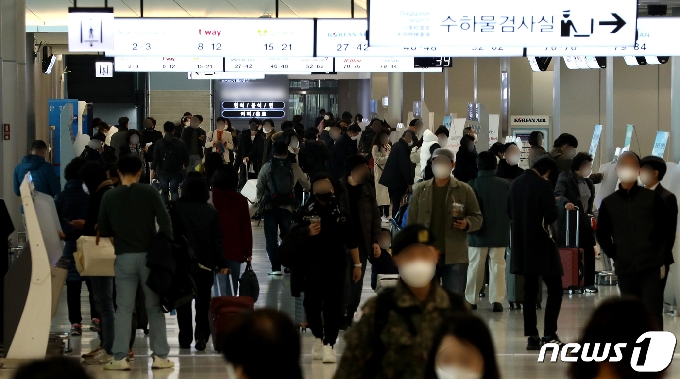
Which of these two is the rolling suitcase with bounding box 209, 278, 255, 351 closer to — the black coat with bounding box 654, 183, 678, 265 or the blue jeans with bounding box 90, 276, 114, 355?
the blue jeans with bounding box 90, 276, 114, 355

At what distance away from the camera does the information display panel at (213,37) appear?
1252cm

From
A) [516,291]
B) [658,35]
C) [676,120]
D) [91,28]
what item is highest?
[91,28]

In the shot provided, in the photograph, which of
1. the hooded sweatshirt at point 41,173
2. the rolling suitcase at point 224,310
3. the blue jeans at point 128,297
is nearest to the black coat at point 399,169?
the hooded sweatshirt at point 41,173

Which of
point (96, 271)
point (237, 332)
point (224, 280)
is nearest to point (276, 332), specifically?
point (237, 332)

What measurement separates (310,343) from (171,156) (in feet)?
29.4

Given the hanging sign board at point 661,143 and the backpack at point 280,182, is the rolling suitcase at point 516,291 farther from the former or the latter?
the backpack at point 280,182

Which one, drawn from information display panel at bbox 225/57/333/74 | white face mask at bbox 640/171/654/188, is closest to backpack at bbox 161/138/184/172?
information display panel at bbox 225/57/333/74

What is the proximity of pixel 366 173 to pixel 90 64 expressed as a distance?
96.1 feet

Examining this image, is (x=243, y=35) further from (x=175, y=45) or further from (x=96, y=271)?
(x=96, y=271)

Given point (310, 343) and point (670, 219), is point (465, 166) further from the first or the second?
Result: point (670, 219)

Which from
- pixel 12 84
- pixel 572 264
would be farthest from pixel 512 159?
pixel 12 84

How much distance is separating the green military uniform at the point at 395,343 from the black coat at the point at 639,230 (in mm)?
3629

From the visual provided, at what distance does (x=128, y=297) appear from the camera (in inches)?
277

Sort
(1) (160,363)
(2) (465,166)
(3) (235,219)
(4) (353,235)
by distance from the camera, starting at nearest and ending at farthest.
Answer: (1) (160,363)
(4) (353,235)
(3) (235,219)
(2) (465,166)
